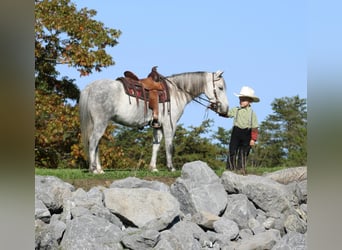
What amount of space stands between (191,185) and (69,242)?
2.58 ft

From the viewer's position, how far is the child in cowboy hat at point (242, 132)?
3889mm

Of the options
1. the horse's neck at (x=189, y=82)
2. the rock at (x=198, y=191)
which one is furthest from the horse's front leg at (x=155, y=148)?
the horse's neck at (x=189, y=82)

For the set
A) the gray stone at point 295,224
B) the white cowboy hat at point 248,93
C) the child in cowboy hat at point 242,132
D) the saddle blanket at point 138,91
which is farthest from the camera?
the saddle blanket at point 138,91

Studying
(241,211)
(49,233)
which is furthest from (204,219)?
(49,233)

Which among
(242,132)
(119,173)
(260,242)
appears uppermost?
(242,132)

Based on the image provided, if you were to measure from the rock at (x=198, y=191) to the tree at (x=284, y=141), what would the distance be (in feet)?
0.97

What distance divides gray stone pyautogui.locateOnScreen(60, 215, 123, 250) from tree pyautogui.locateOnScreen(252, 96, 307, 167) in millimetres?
957

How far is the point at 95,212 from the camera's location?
13.0ft

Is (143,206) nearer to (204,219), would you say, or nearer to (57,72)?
(204,219)

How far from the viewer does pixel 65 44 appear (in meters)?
4.81

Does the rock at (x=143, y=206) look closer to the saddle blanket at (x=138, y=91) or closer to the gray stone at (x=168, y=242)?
the gray stone at (x=168, y=242)

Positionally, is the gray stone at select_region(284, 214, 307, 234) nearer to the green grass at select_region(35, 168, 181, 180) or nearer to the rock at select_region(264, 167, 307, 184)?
the rock at select_region(264, 167, 307, 184)

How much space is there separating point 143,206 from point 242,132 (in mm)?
715
